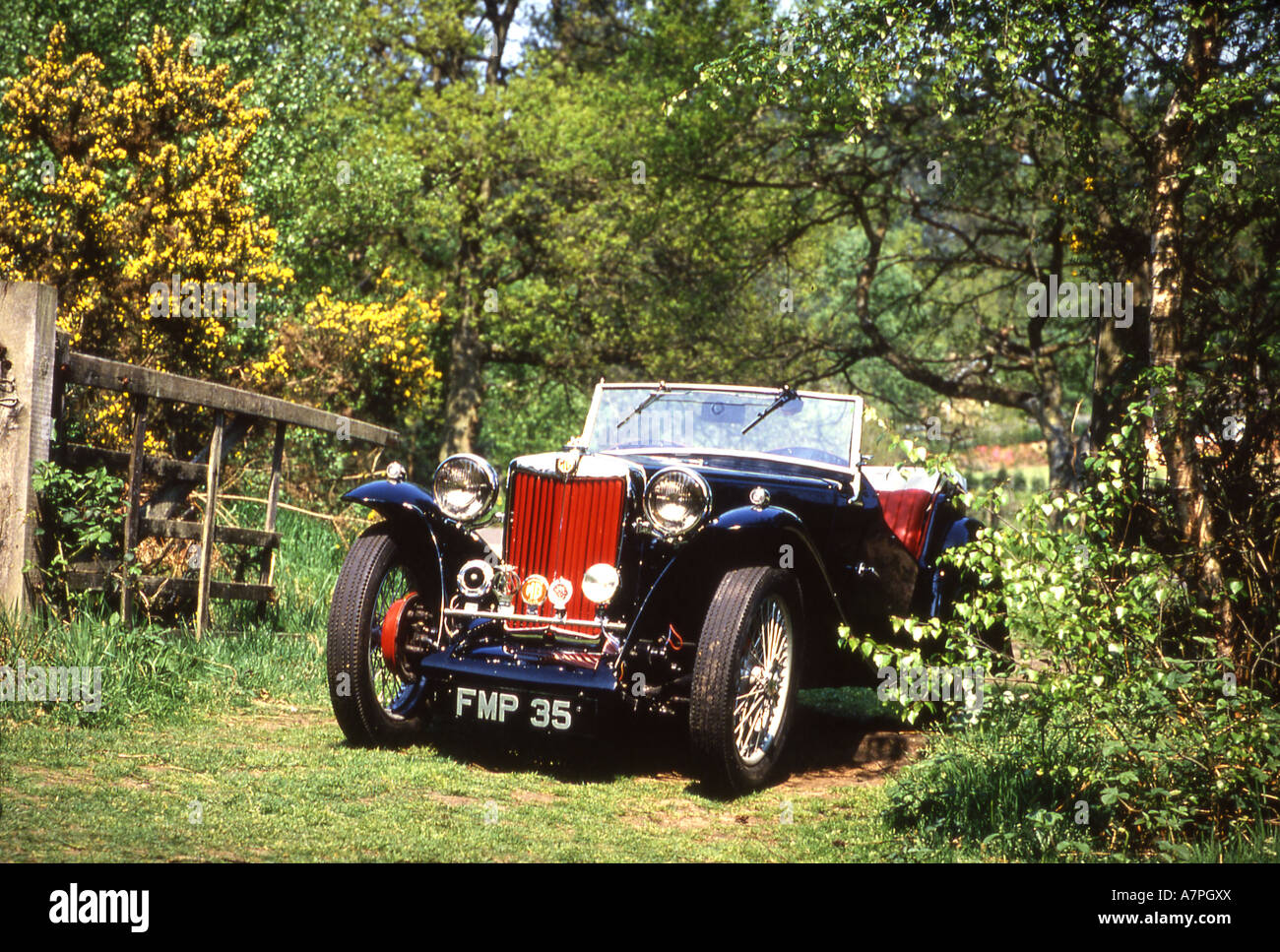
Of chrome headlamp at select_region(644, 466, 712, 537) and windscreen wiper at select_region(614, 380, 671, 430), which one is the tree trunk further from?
windscreen wiper at select_region(614, 380, 671, 430)

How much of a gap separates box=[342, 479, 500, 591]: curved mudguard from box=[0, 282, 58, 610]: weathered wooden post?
1759 mm

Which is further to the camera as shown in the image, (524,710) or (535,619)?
(535,619)

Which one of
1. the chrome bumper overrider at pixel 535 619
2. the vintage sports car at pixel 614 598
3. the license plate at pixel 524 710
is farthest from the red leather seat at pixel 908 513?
the license plate at pixel 524 710

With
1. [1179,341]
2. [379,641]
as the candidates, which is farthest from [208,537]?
[1179,341]

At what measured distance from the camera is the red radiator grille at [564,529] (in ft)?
18.4

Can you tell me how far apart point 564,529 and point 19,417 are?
9.51 feet

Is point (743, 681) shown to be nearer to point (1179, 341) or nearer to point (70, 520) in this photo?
point (1179, 341)

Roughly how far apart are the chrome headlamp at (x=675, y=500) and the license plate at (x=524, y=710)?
2.83 ft

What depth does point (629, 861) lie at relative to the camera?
14.1 feet

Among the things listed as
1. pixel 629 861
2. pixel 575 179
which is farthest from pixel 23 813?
pixel 575 179

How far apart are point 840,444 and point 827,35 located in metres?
2.61

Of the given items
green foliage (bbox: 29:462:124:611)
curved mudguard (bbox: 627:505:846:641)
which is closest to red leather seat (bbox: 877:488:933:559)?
curved mudguard (bbox: 627:505:846:641)

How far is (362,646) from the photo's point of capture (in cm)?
549

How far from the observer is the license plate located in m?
5.12
